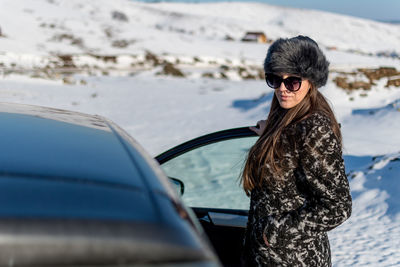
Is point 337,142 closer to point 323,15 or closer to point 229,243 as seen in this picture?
point 229,243

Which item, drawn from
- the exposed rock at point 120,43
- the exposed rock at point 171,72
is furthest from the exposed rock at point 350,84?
the exposed rock at point 120,43

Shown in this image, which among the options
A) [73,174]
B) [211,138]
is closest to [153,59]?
[211,138]

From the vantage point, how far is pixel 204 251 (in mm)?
909

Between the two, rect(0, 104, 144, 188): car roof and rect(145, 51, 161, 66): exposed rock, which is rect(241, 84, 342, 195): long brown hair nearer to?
rect(0, 104, 144, 188): car roof

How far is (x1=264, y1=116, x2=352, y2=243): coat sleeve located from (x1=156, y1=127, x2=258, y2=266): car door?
53cm

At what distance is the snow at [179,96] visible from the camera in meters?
4.36

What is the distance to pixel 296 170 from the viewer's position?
176 centimetres

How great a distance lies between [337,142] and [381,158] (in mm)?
4137

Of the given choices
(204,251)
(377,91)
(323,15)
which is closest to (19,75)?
(377,91)

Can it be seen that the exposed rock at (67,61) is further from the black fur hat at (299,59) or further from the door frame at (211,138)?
the black fur hat at (299,59)

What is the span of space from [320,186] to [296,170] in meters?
0.12

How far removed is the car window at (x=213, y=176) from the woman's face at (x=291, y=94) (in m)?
2.48

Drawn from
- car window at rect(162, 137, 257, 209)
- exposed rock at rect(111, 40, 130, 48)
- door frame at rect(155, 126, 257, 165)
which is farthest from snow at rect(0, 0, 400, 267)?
door frame at rect(155, 126, 257, 165)

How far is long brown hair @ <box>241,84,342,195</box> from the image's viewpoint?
5.76 feet
